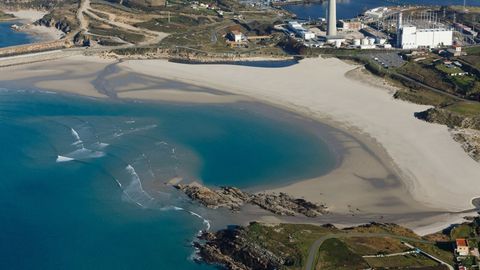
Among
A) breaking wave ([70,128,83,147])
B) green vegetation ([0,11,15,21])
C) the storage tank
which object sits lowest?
breaking wave ([70,128,83,147])

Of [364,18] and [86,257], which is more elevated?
[364,18]

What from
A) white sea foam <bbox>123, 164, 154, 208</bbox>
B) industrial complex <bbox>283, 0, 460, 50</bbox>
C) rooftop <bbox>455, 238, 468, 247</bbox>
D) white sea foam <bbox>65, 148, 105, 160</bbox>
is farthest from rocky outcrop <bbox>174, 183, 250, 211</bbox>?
industrial complex <bbox>283, 0, 460, 50</bbox>

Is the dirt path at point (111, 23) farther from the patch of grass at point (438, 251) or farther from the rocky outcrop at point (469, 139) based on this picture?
the patch of grass at point (438, 251)

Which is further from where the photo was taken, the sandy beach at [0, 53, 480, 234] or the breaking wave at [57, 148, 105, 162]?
the breaking wave at [57, 148, 105, 162]

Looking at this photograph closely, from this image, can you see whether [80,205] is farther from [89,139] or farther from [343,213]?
[343,213]

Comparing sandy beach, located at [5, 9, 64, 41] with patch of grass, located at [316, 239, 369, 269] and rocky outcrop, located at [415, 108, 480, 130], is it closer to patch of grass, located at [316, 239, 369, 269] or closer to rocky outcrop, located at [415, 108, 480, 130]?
rocky outcrop, located at [415, 108, 480, 130]

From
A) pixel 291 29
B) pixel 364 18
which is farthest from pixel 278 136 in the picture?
pixel 364 18

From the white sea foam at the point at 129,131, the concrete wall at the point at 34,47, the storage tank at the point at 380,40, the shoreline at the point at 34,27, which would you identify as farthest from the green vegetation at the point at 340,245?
the shoreline at the point at 34,27
